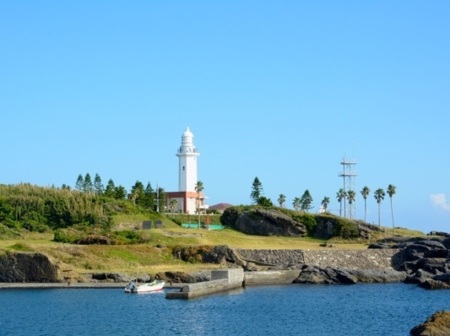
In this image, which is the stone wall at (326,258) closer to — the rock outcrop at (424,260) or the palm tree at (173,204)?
the rock outcrop at (424,260)

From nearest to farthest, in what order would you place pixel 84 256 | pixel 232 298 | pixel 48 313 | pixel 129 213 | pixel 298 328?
pixel 298 328, pixel 48 313, pixel 232 298, pixel 84 256, pixel 129 213

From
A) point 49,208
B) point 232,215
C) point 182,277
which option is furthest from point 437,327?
point 232,215

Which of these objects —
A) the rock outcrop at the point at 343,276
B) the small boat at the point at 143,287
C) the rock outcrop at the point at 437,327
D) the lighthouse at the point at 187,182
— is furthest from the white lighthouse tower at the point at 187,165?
the rock outcrop at the point at 437,327

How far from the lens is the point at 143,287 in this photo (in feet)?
202

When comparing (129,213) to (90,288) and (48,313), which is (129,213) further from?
(48,313)

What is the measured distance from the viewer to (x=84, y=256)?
234 ft

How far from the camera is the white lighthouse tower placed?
12188cm

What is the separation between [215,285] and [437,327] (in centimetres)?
2632

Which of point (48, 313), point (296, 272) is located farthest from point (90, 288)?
point (296, 272)

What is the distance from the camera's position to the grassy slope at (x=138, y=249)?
231ft

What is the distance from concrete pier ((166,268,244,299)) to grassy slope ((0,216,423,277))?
183 inches

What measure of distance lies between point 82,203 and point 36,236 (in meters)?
8.52

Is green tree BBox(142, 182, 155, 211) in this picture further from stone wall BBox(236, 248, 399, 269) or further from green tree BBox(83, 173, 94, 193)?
stone wall BBox(236, 248, 399, 269)

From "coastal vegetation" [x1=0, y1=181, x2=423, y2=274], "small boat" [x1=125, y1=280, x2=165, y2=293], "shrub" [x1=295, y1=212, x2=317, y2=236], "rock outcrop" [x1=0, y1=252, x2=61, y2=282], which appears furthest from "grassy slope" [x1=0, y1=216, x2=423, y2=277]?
"small boat" [x1=125, y1=280, x2=165, y2=293]
